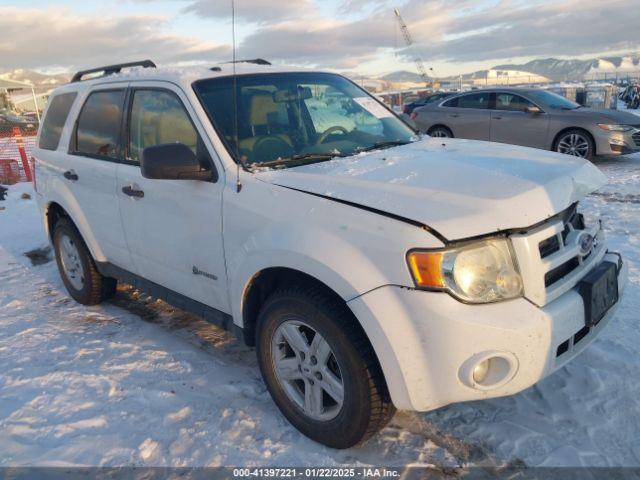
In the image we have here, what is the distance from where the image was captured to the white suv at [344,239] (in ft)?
6.81

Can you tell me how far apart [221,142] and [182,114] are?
0.44 m

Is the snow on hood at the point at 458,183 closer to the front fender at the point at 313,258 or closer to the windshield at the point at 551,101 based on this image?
the front fender at the point at 313,258

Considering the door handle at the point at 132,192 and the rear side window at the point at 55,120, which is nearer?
the door handle at the point at 132,192

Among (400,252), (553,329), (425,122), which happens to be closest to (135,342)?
(400,252)

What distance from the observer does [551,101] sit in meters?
10.3

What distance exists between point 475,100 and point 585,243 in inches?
371

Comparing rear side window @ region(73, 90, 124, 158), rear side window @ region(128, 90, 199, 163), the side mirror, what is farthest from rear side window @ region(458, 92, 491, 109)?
the side mirror

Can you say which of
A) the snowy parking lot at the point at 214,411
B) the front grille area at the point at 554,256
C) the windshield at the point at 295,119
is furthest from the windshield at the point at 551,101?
the front grille area at the point at 554,256

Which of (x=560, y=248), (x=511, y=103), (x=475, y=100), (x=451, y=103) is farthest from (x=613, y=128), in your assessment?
(x=560, y=248)

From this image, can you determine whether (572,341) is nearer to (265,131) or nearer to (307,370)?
(307,370)

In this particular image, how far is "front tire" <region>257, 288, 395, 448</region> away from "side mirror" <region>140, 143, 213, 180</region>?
83cm

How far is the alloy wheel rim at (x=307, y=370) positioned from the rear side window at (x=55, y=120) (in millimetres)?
3012

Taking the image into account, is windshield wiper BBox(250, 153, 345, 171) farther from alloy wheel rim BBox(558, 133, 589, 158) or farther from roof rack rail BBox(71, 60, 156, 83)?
alloy wheel rim BBox(558, 133, 589, 158)

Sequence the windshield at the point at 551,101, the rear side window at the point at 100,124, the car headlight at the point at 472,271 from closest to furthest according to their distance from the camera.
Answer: the car headlight at the point at 472,271 → the rear side window at the point at 100,124 → the windshield at the point at 551,101
